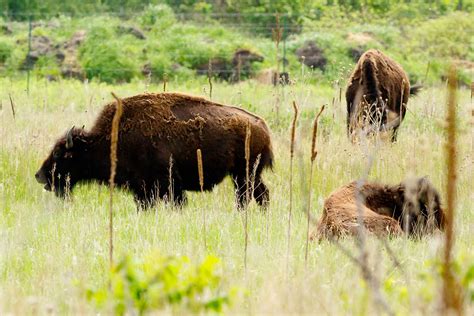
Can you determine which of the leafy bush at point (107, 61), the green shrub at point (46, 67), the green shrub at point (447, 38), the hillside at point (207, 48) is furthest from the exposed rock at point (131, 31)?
the green shrub at point (447, 38)

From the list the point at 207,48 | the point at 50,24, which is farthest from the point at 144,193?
the point at 50,24

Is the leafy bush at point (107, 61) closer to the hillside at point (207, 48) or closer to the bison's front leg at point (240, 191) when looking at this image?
the hillside at point (207, 48)

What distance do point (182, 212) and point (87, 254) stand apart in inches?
93.2

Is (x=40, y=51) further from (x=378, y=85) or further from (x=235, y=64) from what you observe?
(x=378, y=85)

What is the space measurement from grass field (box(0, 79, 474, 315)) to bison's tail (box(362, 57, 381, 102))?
26.3 inches

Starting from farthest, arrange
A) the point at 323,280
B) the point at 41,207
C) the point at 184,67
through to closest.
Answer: the point at 184,67
the point at 41,207
the point at 323,280

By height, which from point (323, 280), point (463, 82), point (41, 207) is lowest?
point (463, 82)

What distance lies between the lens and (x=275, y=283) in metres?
4.98

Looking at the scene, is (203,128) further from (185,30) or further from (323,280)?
(185,30)

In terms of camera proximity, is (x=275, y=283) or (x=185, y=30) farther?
(x=185, y=30)

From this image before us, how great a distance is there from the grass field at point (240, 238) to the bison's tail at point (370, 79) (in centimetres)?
67

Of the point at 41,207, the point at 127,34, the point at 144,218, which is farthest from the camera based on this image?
the point at 127,34

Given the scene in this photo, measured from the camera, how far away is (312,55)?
30344 millimetres

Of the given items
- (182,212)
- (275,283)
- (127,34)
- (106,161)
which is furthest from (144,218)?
(127,34)
